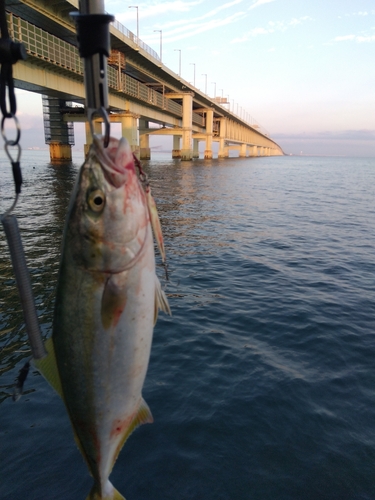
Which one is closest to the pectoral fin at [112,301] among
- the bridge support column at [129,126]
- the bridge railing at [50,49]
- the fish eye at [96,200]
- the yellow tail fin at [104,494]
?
the fish eye at [96,200]

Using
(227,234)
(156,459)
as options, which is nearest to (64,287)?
(156,459)

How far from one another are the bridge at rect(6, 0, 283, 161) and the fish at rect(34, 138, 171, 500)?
Answer: 9104mm

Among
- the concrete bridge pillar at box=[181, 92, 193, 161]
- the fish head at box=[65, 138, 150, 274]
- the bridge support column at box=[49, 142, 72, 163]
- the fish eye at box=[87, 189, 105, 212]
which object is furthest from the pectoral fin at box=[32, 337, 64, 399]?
the concrete bridge pillar at box=[181, 92, 193, 161]

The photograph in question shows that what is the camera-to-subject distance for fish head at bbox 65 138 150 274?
8.01 feet

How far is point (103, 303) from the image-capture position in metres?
2.54

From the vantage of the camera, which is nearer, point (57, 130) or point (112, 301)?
point (112, 301)

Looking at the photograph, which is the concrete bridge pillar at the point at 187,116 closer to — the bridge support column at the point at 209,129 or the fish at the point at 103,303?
the bridge support column at the point at 209,129

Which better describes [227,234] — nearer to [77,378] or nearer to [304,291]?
[304,291]

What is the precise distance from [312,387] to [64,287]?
→ 19.2ft

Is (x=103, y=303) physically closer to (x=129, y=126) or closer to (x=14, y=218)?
(x=14, y=218)

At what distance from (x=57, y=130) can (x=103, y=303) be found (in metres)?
72.9

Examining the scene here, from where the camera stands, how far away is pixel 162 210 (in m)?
26.3

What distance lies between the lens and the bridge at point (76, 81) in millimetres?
32906

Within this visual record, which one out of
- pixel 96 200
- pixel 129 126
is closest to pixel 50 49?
pixel 129 126
